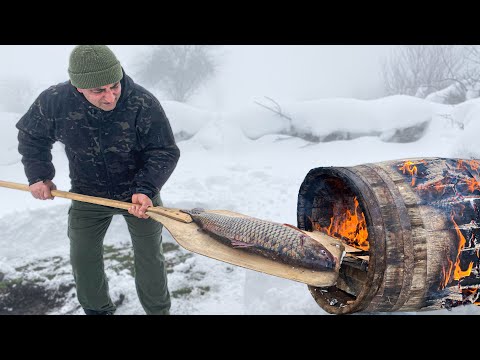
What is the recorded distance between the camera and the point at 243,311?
3797 millimetres

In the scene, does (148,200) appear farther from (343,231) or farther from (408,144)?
(408,144)

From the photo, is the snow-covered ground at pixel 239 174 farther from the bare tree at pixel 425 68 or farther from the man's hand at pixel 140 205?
the bare tree at pixel 425 68

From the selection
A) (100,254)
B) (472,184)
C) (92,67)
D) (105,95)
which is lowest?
(100,254)

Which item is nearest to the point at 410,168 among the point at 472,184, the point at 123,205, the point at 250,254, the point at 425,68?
the point at 472,184

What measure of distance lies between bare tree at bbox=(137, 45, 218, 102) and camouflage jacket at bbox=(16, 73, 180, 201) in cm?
2720

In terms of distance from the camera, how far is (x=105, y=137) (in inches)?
112

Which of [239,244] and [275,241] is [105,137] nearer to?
[239,244]

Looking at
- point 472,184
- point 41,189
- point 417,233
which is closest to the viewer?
point 417,233

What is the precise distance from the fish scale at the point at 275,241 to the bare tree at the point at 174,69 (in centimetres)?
2784

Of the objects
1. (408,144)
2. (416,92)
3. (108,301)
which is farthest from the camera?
(416,92)

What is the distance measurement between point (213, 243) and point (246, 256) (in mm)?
296

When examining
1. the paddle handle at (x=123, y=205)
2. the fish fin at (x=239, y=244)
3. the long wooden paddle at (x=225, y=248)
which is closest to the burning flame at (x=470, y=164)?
the long wooden paddle at (x=225, y=248)

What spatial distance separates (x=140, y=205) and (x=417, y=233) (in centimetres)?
182

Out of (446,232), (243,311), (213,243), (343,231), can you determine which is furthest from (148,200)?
(446,232)
